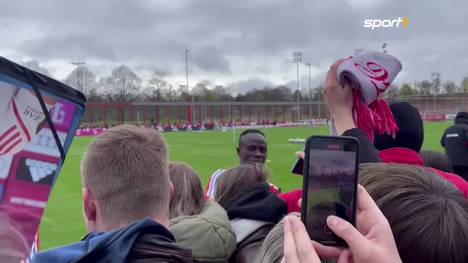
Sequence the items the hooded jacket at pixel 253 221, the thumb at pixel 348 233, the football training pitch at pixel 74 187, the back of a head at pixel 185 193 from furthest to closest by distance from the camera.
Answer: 1. the football training pitch at pixel 74 187
2. the back of a head at pixel 185 193
3. the hooded jacket at pixel 253 221
4. the thumb at pixel 348 233

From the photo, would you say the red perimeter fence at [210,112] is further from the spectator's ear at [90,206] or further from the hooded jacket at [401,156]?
the spectator's ear at [90,206]

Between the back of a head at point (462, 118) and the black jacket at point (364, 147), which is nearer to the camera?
the black jacket at point (364, 147)

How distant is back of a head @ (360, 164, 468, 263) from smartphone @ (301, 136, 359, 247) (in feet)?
0.71

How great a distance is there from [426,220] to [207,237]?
5.20 feet

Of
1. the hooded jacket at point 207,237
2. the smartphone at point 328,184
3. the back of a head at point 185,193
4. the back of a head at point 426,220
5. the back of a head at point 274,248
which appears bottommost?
the hooded jacket at point 207,237

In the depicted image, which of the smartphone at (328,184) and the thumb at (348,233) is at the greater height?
the smartphone at (328,184)

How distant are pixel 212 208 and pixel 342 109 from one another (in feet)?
3.50

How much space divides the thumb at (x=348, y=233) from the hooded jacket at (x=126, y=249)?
2.60 ft

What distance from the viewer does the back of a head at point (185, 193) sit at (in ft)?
10.4

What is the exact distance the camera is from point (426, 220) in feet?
4.12

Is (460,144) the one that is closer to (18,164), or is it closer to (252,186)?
(252,186)

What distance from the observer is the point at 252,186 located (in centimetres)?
314

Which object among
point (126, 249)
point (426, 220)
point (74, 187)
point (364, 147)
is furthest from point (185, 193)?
point (74, 187)

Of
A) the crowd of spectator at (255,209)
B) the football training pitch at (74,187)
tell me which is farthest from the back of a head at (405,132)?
the football training pitch at (74,187)
